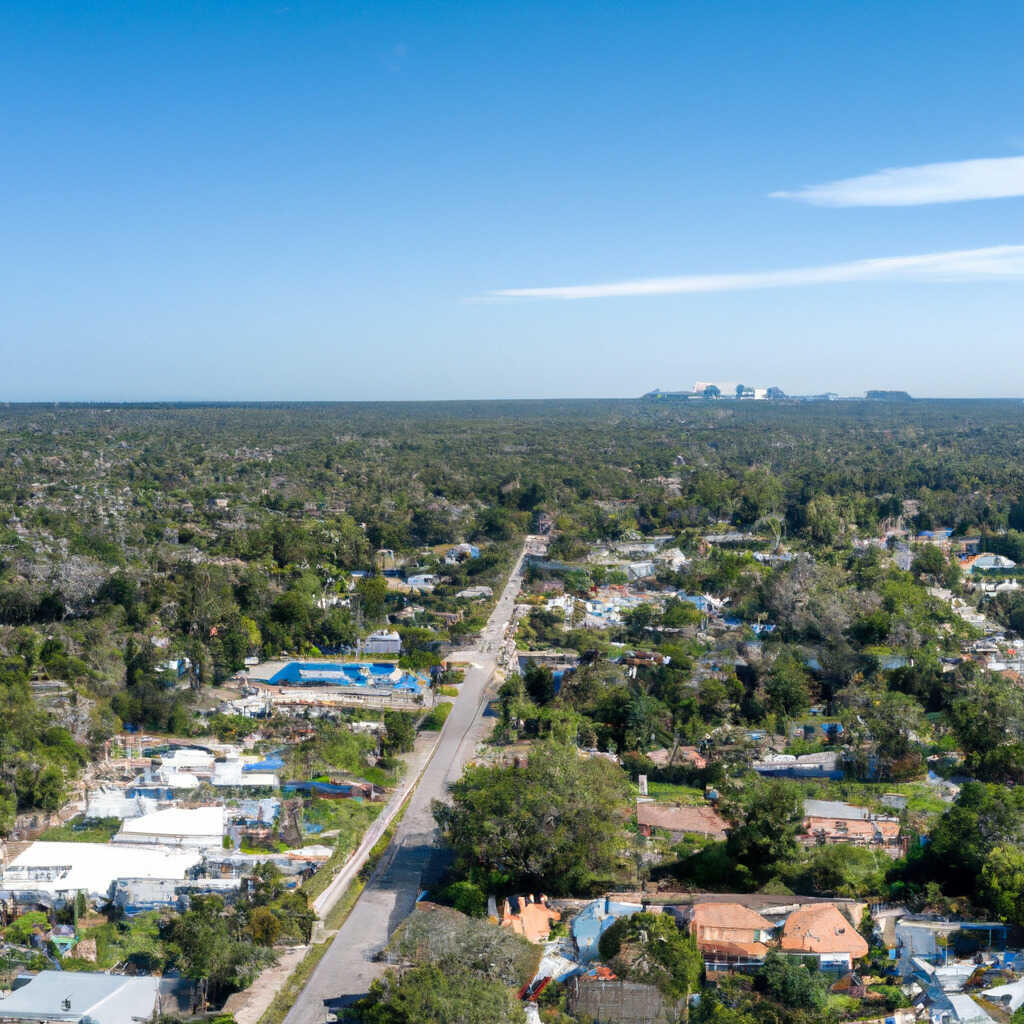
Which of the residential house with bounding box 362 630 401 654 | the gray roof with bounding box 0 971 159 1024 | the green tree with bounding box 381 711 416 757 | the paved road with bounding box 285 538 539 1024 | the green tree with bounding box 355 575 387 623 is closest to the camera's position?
the gray roof with bounding box 0 971 159 1024

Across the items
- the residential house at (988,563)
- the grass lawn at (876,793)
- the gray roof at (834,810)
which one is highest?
the residential house at (988,563)

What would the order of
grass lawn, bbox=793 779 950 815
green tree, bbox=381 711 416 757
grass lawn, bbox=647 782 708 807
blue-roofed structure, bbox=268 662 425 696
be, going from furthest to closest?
1. blue-roofed structure, bbox=268 662 425 696
2. green tree, bbox=381 711 416 757
3. grass lawn, bbox=647 782 708 807
4. grass lawn, bbox=793 779 950 815

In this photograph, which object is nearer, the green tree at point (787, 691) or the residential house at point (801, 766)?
the residential house at point (801, 766)

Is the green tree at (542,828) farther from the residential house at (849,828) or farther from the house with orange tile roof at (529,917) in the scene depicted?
the residential house at (849,828)

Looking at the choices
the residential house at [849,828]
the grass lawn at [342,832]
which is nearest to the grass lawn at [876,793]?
the residential house at [849,828]

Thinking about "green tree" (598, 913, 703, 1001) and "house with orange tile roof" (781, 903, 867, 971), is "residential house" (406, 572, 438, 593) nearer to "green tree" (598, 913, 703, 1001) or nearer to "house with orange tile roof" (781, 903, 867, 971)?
"green tree" (598, 913, 703, 1001)

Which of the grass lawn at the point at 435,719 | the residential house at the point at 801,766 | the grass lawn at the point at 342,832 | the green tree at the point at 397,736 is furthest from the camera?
the grass lawn at the point at 435,719

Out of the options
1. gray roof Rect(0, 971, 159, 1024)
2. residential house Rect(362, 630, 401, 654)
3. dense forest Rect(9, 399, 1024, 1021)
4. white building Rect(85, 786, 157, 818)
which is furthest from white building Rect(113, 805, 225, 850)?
residential house Rect(362, 630, 401, 654)
